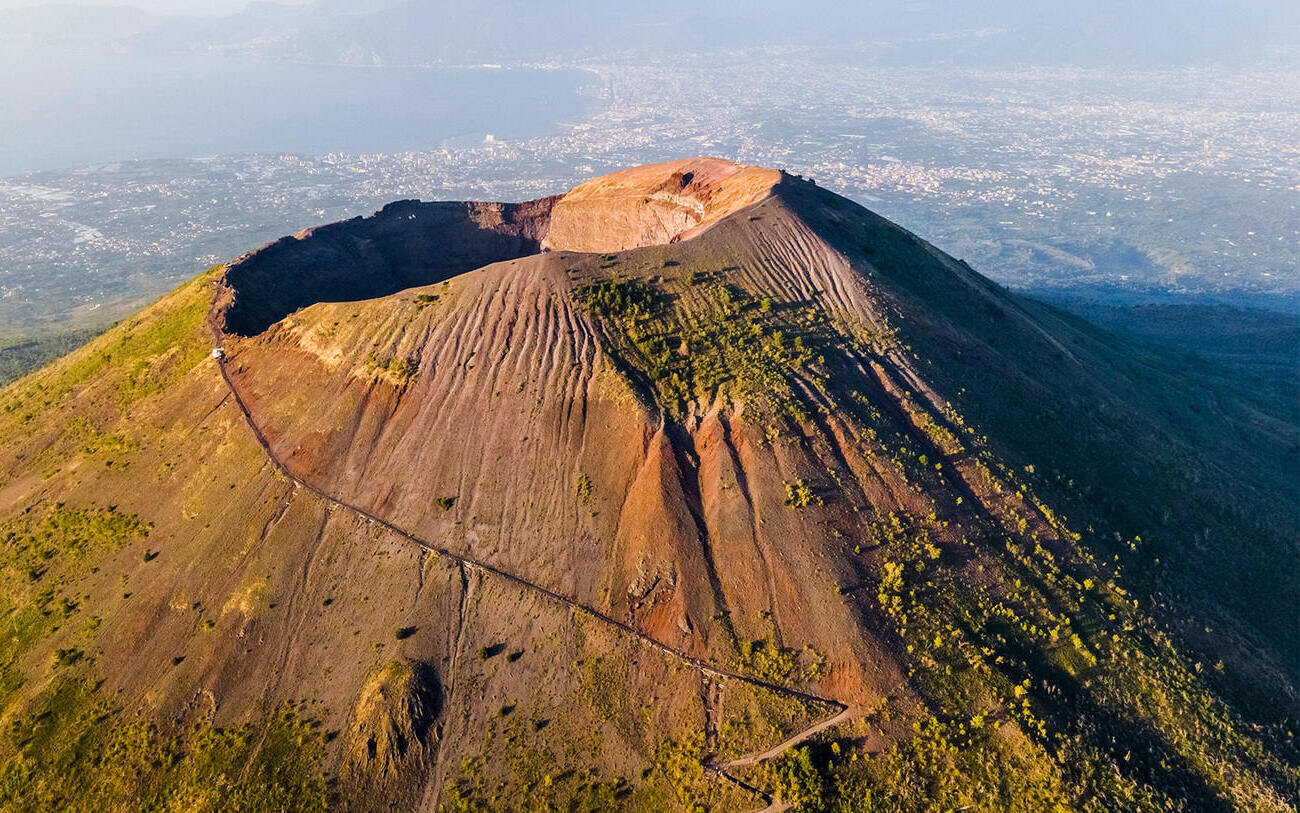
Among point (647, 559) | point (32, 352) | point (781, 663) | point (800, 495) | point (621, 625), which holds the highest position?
point (800, 495)

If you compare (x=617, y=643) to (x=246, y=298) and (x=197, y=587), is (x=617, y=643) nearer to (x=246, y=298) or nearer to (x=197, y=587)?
(x=197, y=587)

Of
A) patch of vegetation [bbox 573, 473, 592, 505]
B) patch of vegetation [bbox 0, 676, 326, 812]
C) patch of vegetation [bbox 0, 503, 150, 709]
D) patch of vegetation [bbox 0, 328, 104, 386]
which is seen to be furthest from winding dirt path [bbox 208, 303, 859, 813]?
patch of vegetation [bbox 0, 328, 104, 386]

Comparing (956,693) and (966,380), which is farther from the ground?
(966,380)

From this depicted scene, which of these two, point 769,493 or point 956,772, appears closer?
point 956,772

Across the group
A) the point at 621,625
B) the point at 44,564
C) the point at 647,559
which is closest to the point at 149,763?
the point at 44,564

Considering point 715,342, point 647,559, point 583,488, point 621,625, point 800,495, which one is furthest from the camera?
point 715,342

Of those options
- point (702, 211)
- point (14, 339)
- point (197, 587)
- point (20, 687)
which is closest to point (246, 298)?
point (197, 587)

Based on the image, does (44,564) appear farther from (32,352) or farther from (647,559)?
(32,352)
